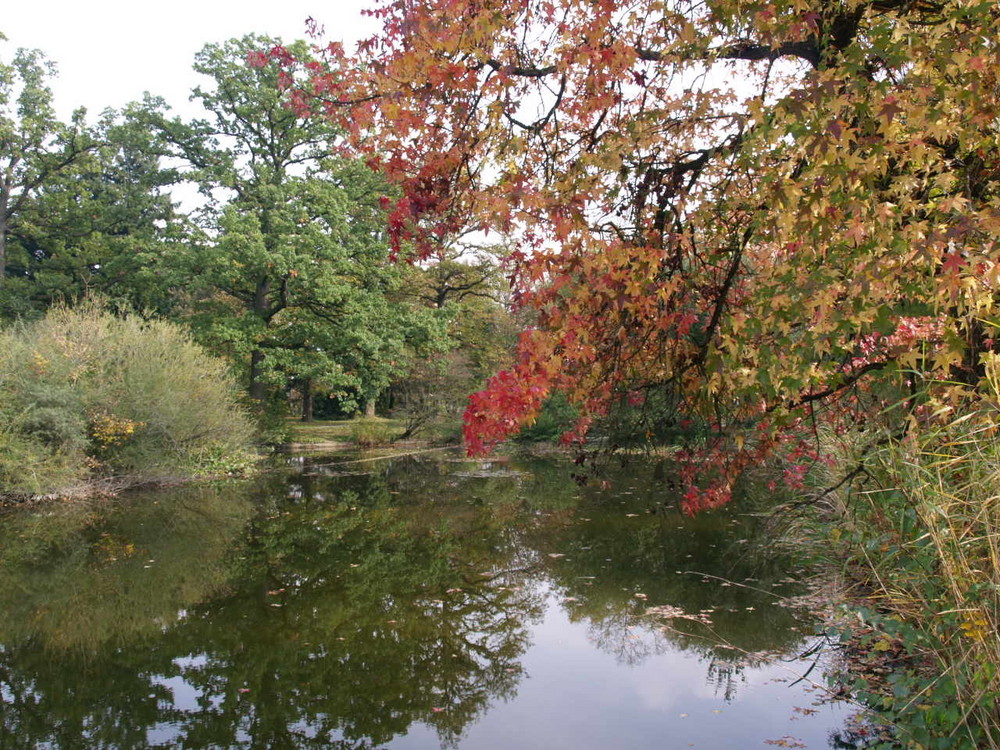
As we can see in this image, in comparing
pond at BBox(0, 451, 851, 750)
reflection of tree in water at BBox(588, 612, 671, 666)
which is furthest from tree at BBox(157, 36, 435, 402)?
reflection of tree in water at BBox(588, 612, 671, 666)

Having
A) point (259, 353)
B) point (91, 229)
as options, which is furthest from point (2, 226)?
point (259, 353)

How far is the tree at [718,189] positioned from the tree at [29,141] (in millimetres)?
22929

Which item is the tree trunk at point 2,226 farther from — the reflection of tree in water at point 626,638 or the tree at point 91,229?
the reflection of tree in water at point 626,638

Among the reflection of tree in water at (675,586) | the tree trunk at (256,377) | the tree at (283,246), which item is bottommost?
the reflection of tree in water at (675,586)

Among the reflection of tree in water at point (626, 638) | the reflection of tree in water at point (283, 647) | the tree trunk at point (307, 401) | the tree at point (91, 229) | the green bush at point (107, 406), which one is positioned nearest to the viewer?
the reflection of tree in water at point (283, 647)

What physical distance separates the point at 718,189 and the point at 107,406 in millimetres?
13124

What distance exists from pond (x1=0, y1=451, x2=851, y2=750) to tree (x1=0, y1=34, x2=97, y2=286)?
16.6 meters

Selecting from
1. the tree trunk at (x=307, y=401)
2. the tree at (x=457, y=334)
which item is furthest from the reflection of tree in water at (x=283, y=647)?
the tree trunk at (x=307, y=401)

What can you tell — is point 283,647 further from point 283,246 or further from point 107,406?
point 283,246

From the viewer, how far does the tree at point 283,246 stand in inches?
771

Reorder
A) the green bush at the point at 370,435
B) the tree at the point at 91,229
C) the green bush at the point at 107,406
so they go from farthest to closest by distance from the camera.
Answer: the green bush at the point at 370,435, the tree at the point at 91,229, the green bush at the point at 107,406

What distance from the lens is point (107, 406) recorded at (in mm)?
13766

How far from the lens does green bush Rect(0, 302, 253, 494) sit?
39.8 feet

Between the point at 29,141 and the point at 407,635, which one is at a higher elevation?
the point at 29,141
